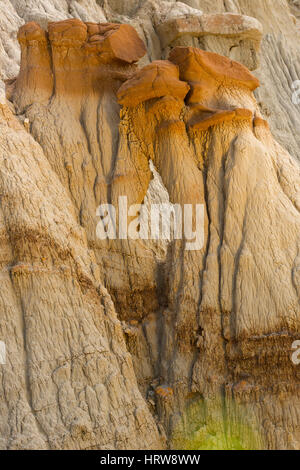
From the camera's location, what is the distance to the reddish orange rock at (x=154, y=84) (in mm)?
14055

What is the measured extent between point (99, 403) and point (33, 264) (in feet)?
7.82

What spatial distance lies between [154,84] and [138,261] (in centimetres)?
304

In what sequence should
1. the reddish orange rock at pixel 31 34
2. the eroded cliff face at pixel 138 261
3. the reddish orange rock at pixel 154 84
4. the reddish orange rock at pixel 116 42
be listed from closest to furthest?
the eroded cliff face at pixel 138 261
the reddish orange rock at pixel 154 84
the reddish orange rock at pixel 116 42
the reddish orange rock at pixel 31 34

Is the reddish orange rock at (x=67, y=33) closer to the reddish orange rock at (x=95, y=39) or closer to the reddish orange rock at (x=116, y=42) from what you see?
the reddish orange rock at (x=95, y=39)

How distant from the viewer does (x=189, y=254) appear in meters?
13.7

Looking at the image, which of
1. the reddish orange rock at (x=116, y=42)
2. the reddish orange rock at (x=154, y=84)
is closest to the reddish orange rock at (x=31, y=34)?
the reddish orange rock at (x=116, y=42)

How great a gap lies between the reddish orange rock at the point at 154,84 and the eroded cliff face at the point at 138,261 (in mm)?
25

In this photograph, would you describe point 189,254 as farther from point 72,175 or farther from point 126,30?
point 126,30

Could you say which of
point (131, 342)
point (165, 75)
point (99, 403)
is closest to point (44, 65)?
point (165, 75)

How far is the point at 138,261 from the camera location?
14.3 m

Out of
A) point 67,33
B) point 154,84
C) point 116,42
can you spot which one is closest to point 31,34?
point 67,33

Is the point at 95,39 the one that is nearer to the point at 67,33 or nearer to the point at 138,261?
the point at 67,33

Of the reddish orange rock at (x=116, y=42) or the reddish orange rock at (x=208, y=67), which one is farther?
the reddish orange rock at (x=116, y=42)

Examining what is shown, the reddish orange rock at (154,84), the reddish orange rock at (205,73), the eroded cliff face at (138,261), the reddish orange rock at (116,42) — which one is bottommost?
the eroded cliff face at (138,261)
